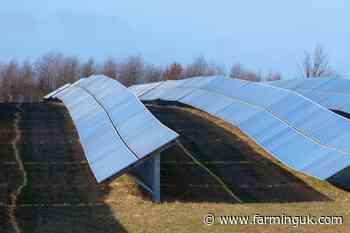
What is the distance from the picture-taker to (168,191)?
17.2 meters

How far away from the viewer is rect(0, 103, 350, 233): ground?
13.1m

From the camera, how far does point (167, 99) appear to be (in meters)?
36.3

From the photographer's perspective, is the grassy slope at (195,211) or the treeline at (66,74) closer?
the grassy slope at (195,211)

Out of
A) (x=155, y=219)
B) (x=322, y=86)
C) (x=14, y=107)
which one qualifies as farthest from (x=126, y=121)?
(x=322, y=86)

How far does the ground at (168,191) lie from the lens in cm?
1306

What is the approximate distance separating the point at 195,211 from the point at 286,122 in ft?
26.6

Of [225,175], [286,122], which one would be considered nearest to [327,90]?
[286,122]

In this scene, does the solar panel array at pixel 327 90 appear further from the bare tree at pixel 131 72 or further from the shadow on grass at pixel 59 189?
the bare tree at pixel 131 72

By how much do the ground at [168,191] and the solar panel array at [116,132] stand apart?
2.69 feet

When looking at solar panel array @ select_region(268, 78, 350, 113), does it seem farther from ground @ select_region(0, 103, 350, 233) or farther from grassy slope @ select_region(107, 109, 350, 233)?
grassy slope @ select_region(107, 109, 350, 233)

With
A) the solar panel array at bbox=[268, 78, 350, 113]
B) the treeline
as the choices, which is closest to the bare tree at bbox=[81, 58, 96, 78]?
the treeline

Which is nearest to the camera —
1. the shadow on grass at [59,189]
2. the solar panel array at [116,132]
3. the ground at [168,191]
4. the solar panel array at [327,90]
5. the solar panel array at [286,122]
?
the shadow on grass at [59,189]

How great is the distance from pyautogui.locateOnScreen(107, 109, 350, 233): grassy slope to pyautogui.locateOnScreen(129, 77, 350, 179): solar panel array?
3.63 feet

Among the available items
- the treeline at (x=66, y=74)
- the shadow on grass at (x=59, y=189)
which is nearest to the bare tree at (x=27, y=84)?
the treeline at (x=66, y=74)
